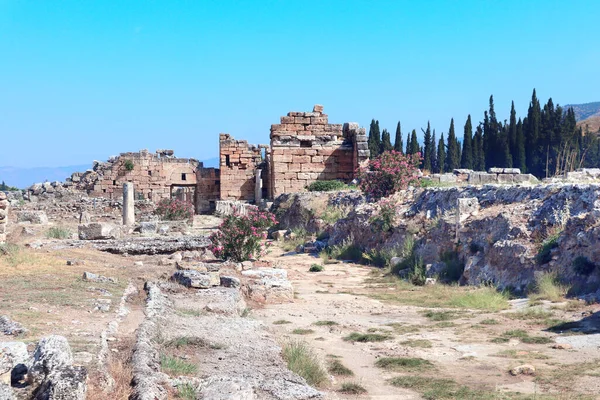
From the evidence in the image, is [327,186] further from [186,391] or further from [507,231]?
[186,391]

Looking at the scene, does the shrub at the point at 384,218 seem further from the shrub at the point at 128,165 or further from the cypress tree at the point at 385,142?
the cypress tree at the point at 385,142

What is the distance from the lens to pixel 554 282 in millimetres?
9641

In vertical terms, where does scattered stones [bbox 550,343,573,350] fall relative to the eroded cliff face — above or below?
below

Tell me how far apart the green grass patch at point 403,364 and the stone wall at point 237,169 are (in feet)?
73.8

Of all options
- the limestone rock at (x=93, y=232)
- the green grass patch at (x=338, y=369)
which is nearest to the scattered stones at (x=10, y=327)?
the green grass patch at (x=338, y=369)

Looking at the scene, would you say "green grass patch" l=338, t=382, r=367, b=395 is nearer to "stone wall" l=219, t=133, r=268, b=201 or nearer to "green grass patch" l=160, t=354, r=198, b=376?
"green grass patch" l=160, t=354, r=198, b=376

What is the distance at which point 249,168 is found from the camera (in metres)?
29.5

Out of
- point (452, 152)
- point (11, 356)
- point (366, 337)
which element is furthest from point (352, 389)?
point (452, 152)

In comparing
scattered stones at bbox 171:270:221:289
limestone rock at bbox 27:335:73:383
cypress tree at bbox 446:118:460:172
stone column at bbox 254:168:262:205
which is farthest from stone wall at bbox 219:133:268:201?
cypress tree at bbox 446:118:460:172

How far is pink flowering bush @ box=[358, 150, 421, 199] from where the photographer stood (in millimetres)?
17391

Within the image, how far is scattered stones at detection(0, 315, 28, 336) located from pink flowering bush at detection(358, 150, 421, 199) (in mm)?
12288

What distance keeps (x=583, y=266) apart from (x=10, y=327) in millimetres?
7390

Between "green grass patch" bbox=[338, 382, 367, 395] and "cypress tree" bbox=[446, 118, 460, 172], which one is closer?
"green grass patch" bbox=[338, 382, 367, 395]

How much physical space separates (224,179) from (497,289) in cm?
2012
